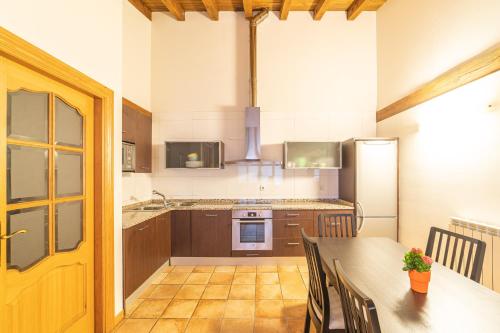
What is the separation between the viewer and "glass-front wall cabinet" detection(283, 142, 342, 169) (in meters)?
3.75

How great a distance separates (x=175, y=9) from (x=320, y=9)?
7.00ft

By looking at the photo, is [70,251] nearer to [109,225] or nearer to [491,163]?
[109,225]

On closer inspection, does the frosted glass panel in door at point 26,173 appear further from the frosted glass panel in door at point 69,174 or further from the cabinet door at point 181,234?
the cabinet door at point 181,234

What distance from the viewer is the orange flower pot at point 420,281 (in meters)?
1.23

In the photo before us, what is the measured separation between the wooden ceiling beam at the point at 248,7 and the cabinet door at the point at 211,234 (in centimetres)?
298

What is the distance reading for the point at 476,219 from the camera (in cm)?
222

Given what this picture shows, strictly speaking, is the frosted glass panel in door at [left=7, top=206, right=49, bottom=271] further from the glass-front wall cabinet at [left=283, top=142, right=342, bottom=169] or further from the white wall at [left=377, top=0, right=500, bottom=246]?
the white wall at [left=377, top=0, right=500, bottom=246]

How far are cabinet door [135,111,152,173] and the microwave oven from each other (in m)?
0.19

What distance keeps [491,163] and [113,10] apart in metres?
3.36

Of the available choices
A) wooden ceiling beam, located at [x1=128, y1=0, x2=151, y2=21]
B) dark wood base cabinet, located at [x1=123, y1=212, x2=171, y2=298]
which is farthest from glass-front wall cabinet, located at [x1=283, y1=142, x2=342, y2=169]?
wooden ceiling beam, located at [x1=128, y1=0, x2=151, y2=21]

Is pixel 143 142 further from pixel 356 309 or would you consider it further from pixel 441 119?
pixel 441 119

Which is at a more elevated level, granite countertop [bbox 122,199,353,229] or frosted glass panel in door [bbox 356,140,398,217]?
frosted glass panel in door [bbox 356,140,398,217]

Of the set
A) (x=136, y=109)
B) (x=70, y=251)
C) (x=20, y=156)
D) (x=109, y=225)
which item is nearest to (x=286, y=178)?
(x=136, y=109)

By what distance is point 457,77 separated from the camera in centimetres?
241
